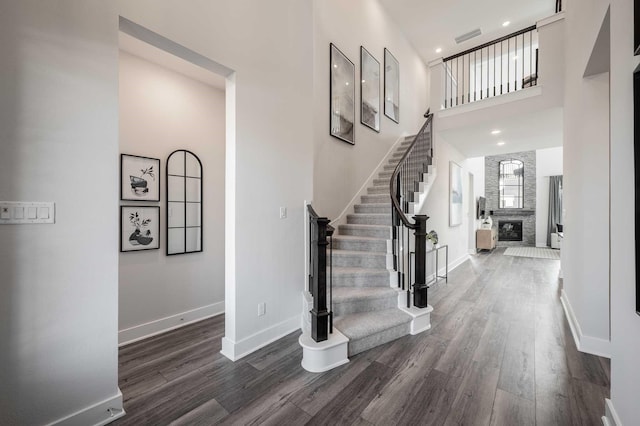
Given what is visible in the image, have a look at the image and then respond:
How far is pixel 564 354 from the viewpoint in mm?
2441

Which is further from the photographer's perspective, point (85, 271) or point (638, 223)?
point (85, 271)

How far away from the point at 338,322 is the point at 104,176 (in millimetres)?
2214

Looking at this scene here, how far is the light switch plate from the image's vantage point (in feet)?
4.47

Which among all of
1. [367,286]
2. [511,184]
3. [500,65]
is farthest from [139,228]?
[511,184]

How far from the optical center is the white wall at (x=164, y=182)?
2.82m

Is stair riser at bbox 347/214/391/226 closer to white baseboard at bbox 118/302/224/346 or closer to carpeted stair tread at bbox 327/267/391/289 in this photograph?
carpeted stair tread at bbox 327/267/391/289

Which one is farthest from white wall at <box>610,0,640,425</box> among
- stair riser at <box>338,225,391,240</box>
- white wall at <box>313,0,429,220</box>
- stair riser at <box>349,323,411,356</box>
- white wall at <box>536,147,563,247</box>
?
white wall at <box>536,147,563,247</box>

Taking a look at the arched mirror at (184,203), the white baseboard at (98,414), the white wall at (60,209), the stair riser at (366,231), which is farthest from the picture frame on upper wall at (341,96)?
the white baseboard at (98,414)

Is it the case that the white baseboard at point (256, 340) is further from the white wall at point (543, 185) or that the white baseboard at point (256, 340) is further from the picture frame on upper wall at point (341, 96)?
the white wall at point (543, 185)

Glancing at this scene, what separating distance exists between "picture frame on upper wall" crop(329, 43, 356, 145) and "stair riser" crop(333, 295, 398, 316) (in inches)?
101

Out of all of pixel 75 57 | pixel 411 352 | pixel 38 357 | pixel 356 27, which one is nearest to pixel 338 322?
pixel 411 352

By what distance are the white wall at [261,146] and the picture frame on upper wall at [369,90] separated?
2100 millimetres

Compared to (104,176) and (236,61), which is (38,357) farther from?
(236,61)

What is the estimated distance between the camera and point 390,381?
2.07m
